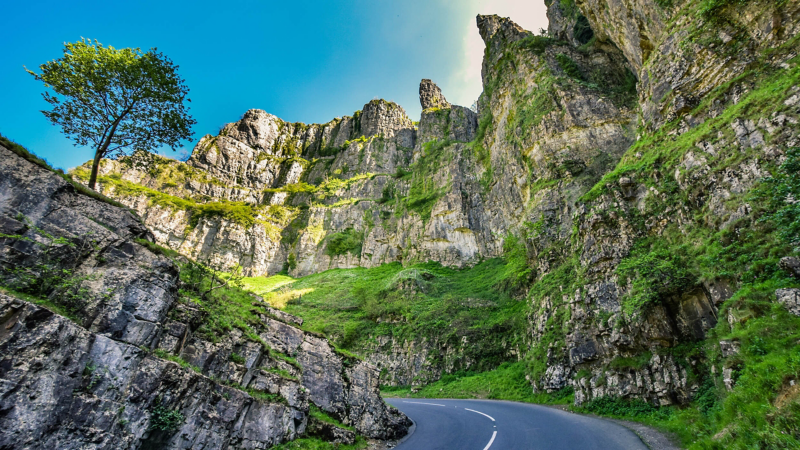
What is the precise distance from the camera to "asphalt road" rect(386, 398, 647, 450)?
309 inches

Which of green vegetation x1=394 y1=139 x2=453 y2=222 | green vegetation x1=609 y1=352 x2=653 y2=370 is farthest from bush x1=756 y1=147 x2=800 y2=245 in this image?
green vegetation x1=394 y1=139 x2=453 y2=222

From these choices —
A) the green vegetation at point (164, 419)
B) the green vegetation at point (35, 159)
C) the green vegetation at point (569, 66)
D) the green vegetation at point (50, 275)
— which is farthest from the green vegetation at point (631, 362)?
the green vegetation at point (569, 66)

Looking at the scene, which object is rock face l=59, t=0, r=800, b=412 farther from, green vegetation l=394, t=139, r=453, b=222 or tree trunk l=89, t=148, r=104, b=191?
tree trunk l=89, t=148, r=104, b=191

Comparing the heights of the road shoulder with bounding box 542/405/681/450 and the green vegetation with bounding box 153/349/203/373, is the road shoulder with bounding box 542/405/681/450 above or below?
below

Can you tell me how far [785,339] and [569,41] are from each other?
37930 millimetres

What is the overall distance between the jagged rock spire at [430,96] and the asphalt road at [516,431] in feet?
229

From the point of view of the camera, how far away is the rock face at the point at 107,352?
4.57 metres

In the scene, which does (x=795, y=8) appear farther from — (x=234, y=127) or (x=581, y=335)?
(x=234, y=127)

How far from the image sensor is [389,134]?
Answer: 7100cm

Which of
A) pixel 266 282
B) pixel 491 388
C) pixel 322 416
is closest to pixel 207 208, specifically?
pixel 266 282

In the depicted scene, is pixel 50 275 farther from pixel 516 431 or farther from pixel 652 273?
pixel 652 273

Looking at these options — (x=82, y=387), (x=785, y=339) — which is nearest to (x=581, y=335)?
(x=785, y=339)

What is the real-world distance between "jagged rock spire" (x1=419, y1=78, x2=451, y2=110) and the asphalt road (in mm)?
69944

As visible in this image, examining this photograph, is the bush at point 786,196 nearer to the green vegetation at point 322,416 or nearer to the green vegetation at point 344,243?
the green vegetation at point 322,416
